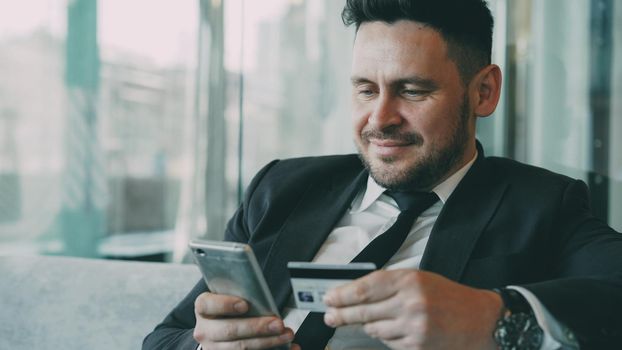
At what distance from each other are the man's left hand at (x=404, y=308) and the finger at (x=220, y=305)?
0.68ft

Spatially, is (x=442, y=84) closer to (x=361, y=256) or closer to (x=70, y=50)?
(x=361, y=256)

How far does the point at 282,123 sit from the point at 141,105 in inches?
39.8

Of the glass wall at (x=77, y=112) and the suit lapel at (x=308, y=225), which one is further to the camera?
the glass wall at (x=77, y=112)

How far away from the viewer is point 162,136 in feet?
13.8

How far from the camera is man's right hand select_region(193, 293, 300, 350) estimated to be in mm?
1176

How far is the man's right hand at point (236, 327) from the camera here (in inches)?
46.3

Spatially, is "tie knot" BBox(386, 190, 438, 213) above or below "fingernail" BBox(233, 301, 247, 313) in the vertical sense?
above

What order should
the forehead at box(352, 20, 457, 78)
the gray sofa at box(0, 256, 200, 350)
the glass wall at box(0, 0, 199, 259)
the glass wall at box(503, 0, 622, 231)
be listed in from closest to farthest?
the forehead at box(352, 20, 457, 78), the gray sofa at box(0, 256, 200, 350), the glass wall at box(503, 0, 622, 231), the glass wall at box(0, 0, 199, 259)

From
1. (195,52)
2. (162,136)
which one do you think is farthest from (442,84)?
(162,136)

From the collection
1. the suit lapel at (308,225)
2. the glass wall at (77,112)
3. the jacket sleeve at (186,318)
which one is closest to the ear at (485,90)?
the suit lapel at (308,225)

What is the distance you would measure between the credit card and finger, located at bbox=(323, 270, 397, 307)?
0.03m

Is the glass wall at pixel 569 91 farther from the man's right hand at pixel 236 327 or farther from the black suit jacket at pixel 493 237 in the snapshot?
the man's right hand at pixel 236 327

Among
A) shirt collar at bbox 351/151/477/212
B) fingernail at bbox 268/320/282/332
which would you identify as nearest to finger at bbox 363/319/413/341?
fingernail at bbox 268/320/282/332

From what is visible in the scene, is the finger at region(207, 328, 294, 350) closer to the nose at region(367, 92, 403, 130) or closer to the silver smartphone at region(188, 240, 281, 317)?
the silver smartphone at region(188, 240, 281, 317)
